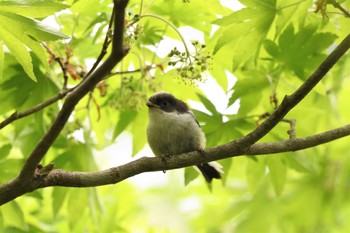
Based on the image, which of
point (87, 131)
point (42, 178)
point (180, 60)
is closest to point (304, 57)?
point (180, 60)

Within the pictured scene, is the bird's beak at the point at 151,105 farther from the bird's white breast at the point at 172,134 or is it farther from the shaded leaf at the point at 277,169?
the shaded leaf at the point at 277,169

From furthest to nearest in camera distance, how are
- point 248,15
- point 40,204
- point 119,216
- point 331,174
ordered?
point 331,174
point 119,216
point 40,204
point 248,15

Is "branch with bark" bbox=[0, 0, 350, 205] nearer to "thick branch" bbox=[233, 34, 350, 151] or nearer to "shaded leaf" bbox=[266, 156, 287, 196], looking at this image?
"thick branch" bbox=[233, 34, 350, 151]

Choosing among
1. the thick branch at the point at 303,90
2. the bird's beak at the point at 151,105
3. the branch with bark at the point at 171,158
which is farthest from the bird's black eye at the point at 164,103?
the thick branch at the point at 303,90

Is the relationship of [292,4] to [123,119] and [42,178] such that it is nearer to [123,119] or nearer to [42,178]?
[123,119]

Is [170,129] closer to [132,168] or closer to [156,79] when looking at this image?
[156,79]

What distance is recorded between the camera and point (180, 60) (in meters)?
2.59

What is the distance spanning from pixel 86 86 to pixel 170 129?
1.38 meters

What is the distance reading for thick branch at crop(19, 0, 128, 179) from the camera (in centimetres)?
194

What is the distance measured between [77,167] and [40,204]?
0.79 metres

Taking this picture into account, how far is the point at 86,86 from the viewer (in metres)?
2.15

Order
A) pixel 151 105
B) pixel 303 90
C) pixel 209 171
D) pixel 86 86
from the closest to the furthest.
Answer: pixel 86 86
pixel 303 90
pixel 151 105
pixel 209 171

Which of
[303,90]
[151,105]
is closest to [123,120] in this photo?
[151,105]

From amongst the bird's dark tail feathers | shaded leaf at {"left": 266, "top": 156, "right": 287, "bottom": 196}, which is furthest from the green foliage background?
the bird's dark tail feathers
